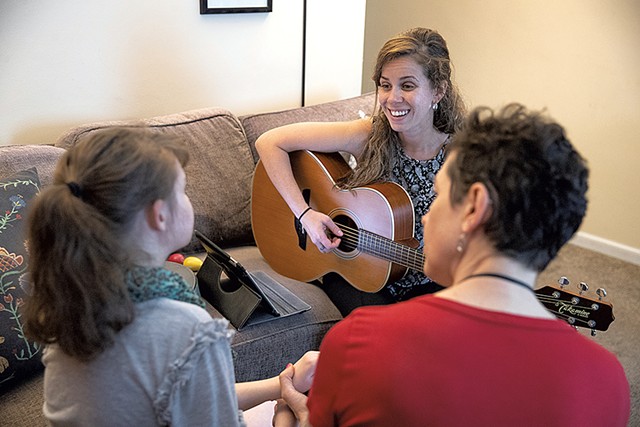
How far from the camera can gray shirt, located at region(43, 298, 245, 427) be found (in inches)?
39.1

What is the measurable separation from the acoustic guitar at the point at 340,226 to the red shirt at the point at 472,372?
3.11 ft

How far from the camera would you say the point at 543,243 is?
94 centimetres

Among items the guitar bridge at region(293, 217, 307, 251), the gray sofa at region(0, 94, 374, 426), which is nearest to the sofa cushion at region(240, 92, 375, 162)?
the gray sofa at region(0, 94, 374, 426)

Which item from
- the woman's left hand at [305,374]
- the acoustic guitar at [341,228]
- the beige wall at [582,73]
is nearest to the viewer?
the woman's left hand at [305,374]

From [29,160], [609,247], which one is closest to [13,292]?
[29,160]

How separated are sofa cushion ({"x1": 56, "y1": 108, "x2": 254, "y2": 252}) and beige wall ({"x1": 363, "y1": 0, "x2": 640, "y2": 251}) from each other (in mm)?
1877

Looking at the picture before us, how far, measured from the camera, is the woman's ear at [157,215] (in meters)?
1.01

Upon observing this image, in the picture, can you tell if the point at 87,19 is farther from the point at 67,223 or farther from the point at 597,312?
the point at 597,312

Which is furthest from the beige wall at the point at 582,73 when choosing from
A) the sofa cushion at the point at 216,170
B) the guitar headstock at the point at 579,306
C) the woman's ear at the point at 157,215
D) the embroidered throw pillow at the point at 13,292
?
the woman's ear at the point at 157,215

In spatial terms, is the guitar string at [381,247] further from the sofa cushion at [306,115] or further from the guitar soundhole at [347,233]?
the sofa cushion at [306,115]

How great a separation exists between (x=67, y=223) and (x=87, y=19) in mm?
1438

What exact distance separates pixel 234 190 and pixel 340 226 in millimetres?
422

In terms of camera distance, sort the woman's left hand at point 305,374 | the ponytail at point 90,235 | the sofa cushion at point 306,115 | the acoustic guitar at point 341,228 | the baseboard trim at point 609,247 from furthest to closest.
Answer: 1. the baseboard trim at point 609,247
2. the sofa cushion at point 306,115
3. the acoustic guitar at point 341,228
4. the woman's left hand at point 305,374
5. the ponytail at point 90,235

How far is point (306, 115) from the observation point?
2.49 m
